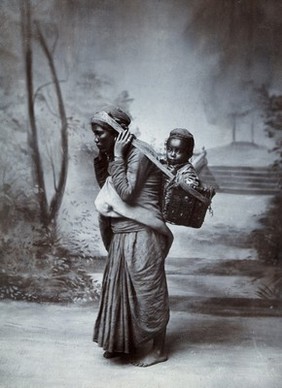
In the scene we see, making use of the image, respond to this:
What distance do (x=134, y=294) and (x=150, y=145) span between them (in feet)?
4.17

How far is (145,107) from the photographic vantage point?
545cm

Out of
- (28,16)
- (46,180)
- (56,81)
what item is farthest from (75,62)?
(46,180)

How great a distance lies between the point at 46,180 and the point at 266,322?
2282 mm

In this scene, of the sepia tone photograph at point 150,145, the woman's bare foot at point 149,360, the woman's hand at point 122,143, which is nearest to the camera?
the woman's hand at point 122,143

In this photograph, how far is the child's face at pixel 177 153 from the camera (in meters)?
4.98

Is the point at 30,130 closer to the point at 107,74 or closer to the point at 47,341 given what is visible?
the point at 107,74

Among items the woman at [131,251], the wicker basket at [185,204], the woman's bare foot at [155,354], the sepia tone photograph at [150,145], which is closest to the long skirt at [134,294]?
the woman at [131,251]

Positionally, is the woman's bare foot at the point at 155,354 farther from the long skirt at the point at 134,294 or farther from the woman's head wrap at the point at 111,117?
the woman's head wrap at the point at 111,117

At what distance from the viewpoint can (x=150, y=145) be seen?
17.3ft

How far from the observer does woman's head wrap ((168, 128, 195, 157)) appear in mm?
4988

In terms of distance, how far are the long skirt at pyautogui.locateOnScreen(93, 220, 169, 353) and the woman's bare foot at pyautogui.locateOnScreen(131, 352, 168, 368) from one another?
0.14 m

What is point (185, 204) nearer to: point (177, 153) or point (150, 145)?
point (177, 153)

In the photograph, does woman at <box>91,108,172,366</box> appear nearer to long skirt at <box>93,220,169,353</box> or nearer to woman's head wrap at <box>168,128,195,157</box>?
long skirt at <box>93,220,169,353</box>

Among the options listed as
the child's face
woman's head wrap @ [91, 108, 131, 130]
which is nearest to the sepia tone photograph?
the child's face
